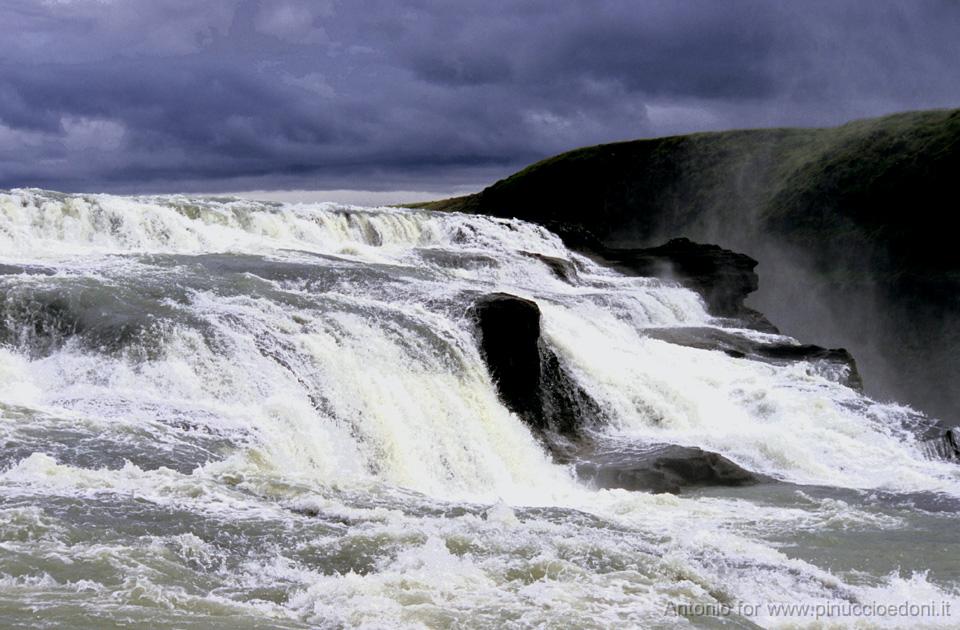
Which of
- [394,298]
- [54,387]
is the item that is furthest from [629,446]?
[54,387]

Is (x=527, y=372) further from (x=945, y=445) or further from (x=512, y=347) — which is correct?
(x=945, y=445)

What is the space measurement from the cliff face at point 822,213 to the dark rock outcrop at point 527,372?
70.2ft

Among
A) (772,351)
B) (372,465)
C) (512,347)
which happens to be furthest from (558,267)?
(372,465)

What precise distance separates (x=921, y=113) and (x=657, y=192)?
13981 mm

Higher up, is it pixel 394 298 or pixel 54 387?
pixel 394 298

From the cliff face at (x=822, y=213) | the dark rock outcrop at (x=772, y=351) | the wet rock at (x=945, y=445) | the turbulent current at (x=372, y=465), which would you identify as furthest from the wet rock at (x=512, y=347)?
the cliff face at (x=822, y=213)

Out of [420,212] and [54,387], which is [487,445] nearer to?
[54,387]

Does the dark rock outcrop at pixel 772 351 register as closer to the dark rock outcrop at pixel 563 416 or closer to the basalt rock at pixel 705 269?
the basalt rock at pixel 705 269

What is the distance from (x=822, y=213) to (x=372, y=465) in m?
37.7

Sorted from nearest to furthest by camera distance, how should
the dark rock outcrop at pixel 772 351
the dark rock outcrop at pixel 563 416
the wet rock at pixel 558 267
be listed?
the dark rock outcrop at pixel 563 416 < the dark rock outcrop at pixel 772 351 < the wet rock at pixel 558 267

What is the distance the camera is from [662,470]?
570 inches

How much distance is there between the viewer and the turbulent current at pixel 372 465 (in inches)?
300

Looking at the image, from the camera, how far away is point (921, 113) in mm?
47375

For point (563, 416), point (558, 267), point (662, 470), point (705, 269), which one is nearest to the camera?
point (662, 470)
